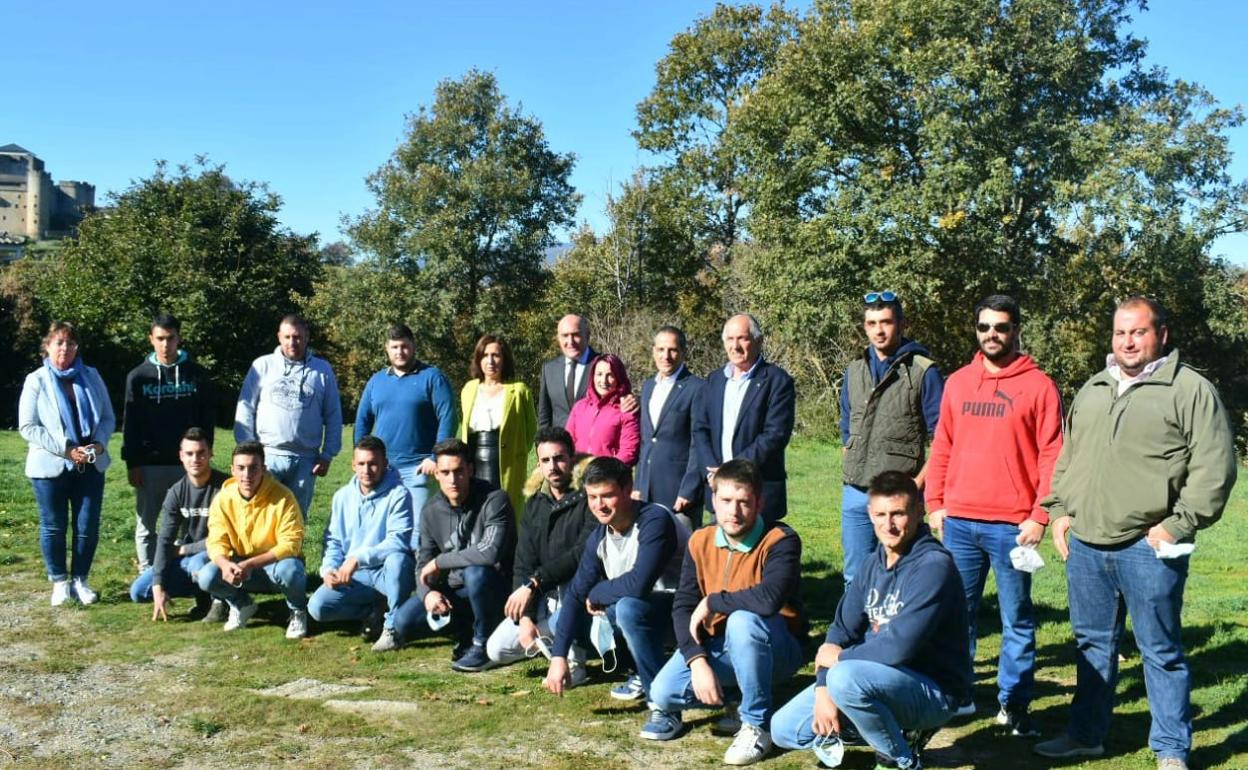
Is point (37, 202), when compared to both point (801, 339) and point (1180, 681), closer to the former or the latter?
point (801, 339)

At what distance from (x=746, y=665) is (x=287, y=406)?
4.15 m

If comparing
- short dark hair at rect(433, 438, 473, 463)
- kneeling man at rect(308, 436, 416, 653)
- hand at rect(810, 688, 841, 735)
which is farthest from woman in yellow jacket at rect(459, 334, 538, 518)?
hand at rect(810, 688, 841, 735)

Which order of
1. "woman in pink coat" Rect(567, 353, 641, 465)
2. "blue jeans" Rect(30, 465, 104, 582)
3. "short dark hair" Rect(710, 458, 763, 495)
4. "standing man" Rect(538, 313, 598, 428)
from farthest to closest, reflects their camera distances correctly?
"blue jeans" Rect(30, 465, 104, 582) → "standing man" Rect(538, 313, 598, 428) → "woman in pink coat" Rect(567, 353, 641, 465) → "short dark hair" Rect(710, 458, 763, 495)

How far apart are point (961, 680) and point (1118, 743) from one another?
1.07 meters

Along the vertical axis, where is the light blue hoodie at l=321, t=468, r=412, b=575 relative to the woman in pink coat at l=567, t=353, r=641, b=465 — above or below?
below

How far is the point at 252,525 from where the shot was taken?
262 inches

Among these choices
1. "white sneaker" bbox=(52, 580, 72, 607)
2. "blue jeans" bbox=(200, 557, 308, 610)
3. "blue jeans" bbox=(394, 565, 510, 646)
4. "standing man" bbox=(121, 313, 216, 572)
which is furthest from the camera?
"standing man" bbox=(121, 313, 216, 572)

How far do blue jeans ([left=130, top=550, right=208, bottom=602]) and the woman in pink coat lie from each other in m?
2.64

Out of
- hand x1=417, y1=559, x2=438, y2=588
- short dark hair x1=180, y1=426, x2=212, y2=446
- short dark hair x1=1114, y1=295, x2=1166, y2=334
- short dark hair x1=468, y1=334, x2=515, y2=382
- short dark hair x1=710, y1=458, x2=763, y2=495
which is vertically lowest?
hand x1=417, y1=559, x2=438, y2=588

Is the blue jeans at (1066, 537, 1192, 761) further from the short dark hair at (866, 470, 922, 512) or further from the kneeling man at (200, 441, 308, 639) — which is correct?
the kneeling man at (200, 441, 308, 639)

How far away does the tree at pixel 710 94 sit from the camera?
1454 inches

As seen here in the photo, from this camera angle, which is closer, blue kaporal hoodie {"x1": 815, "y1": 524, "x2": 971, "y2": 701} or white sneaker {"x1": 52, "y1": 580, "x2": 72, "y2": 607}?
blue kaporal hoodie {"x1": 815, "y1": 524, "x2": 971, "y2": 701}

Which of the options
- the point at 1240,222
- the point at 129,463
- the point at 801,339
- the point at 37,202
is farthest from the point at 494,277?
the point at 37,202

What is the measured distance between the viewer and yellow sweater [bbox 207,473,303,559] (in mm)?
6633
